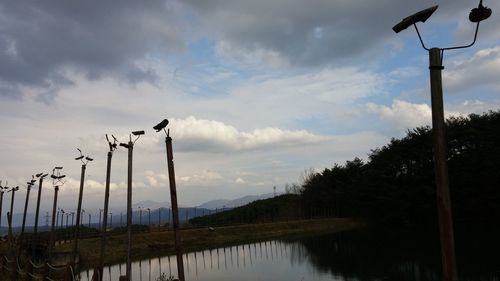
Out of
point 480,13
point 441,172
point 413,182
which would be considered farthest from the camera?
point 413,182

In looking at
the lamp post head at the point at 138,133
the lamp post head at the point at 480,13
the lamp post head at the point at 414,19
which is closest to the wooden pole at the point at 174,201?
the lamp post head at the point at 138,133

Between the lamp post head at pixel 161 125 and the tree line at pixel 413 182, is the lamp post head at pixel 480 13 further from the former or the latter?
the tree line at pixel 413 182

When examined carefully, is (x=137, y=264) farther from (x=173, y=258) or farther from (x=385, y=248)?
(x=385, y=248)

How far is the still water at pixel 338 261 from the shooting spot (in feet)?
72.3

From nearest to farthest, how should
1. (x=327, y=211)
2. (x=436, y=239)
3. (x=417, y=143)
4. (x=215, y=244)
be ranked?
(x=436, y=239) < (x=215, y=244) < (x=417, y=143) < (x=327, y=211)

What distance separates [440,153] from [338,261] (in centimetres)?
2325

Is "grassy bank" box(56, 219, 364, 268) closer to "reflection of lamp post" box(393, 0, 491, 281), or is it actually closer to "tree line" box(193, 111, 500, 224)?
"tree line" box(193, 111, 500, 224)

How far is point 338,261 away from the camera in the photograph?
27484 millimetres

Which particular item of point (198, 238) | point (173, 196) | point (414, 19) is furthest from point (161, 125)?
point (198, 238)

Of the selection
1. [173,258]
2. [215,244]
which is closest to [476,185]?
[215,244]

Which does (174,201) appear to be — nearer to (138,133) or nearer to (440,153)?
(138,133)

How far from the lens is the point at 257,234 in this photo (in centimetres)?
4641

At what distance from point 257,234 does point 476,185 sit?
835 inches

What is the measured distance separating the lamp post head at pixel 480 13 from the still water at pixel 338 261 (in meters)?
16.5
